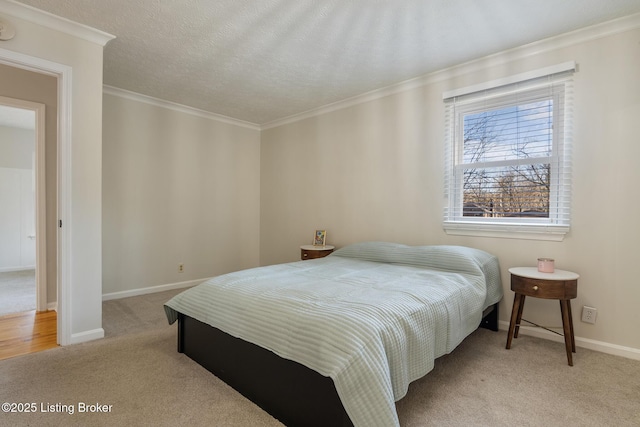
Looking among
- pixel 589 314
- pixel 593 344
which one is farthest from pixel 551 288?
pixel 593 344

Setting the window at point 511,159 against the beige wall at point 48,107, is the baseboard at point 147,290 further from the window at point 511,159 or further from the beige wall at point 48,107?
the window at point 511,159

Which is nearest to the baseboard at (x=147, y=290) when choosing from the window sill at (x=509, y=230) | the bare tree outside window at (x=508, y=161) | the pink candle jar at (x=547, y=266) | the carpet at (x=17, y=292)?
the carpet at (x=17, y=292)

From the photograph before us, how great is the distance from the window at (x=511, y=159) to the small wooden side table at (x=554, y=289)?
486 millimetres

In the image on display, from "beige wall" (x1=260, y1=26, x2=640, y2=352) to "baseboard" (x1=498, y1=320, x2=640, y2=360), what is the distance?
34 millimetres

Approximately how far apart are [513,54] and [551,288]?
1939 millimetres

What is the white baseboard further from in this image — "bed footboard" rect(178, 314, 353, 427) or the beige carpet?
"bed footboard" rect(178, 314, 353, 427)

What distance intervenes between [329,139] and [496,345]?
9.42 ft

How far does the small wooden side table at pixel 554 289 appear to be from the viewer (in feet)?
6.81

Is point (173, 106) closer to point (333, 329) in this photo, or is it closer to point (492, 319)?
point (333, 329)

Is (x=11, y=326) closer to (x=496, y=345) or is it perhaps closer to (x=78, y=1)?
(x=78, y=1)

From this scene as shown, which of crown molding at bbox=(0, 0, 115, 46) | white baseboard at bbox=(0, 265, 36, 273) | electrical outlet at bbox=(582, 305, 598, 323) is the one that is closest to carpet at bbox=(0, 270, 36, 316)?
white baseboard at bbox=(0, 265, 36, 273)

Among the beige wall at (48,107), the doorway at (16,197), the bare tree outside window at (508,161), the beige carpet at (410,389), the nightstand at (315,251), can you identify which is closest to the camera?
the beige carpet at (410,389)

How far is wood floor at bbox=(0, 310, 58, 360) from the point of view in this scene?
228 centimetres

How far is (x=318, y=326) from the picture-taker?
4.58 feet
